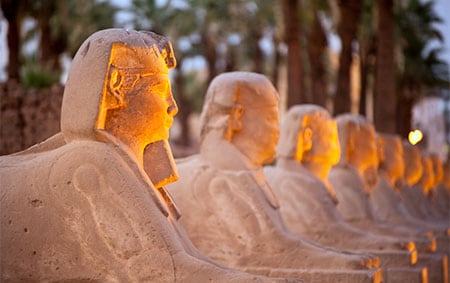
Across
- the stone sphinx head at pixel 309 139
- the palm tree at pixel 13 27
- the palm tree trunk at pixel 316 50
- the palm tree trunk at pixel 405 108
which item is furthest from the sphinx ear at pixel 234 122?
the palm tree trunk at pixel 405 108

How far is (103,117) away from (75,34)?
19.3m

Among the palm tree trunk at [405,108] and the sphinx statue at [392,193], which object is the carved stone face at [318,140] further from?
the palm tree trunk at [405,108]

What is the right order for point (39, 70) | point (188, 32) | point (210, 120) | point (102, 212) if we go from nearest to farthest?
point (102, 212), point (210, 120), point (39, 70), point (188, 32)

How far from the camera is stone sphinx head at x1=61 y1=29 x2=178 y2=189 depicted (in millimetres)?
4113

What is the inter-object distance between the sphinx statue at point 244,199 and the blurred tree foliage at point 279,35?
30.5ft

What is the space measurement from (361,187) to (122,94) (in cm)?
470

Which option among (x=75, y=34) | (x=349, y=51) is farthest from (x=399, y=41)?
(x=75, y=34)

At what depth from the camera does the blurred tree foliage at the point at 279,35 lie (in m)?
16.8

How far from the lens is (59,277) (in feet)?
13.0

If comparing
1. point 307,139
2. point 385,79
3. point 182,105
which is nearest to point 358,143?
point 307,139

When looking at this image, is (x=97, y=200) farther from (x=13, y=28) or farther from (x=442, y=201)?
(x=13, y=28)

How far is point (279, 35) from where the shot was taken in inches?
933

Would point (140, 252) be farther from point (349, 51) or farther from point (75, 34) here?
point (75, 34)

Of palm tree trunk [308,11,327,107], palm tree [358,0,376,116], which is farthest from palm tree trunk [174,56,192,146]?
palm tree trunk [308,11,327,107]
